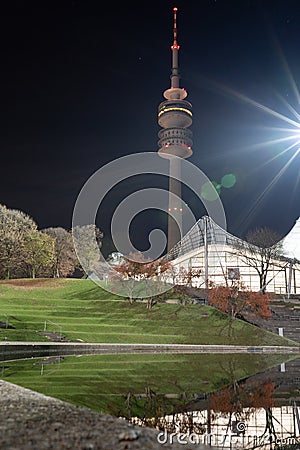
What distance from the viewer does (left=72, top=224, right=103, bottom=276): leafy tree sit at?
169 feet

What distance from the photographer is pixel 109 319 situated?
95.5 ft

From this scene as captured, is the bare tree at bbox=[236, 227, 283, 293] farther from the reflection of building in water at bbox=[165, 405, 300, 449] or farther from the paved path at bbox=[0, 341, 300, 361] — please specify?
the reflection of building in water at bbox=[165, 405, 300, 449]

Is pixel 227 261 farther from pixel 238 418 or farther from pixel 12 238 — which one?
pixel 238 418

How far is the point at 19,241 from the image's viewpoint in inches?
1699

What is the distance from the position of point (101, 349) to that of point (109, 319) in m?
9.03

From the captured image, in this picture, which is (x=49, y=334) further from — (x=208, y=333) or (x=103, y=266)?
(x=103, y=266)

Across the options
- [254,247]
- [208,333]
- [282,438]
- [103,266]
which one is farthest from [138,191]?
[282,438]

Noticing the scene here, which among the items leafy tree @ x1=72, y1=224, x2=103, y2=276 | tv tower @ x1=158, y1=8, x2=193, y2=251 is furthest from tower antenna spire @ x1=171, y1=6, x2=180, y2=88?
leafy tree @ x1=72, y1=224, x2=103, y2=276

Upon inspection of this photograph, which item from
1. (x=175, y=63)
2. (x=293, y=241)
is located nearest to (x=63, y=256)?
(x=293, y=241)

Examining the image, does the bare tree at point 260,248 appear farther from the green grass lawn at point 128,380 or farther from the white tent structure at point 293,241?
the green grass lawn at point 128,380

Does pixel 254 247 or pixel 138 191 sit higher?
pixel 138 191

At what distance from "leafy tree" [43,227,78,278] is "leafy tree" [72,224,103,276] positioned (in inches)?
28.1

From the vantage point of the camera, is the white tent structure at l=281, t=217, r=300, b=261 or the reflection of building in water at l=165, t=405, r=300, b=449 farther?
the white tent structure at l=281, t=217, r=300, b=261

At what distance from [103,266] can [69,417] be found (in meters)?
46.2
